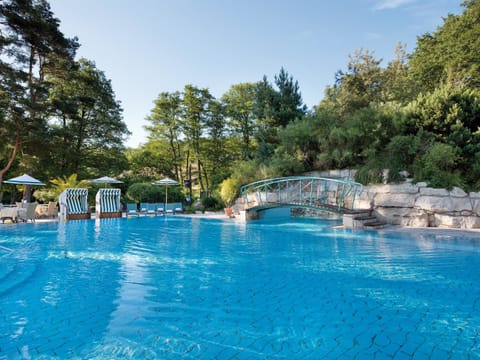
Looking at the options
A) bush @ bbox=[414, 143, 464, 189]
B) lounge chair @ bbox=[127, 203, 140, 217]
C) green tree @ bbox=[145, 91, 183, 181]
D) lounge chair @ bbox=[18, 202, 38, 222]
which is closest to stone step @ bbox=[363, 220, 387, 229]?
bush @ bbox=[414, 143, 464, 189]

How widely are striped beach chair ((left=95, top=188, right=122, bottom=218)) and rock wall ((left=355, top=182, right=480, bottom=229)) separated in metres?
12.0

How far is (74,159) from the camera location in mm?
19109

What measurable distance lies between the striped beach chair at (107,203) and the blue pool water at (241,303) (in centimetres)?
784

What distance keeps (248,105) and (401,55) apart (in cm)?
1723

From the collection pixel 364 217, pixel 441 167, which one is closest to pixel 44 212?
pixel 364 217

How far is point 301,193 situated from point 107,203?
32.4 ft

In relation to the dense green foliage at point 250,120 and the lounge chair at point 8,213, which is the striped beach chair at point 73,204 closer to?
the lounge chair at point 8,213

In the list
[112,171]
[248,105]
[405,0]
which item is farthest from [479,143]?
[112,171]

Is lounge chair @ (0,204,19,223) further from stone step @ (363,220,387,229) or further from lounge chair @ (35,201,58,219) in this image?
stone step @ (363,220,387,229)

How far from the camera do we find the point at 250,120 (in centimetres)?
2420

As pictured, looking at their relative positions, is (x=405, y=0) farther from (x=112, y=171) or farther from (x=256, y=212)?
(x=112, y=171)

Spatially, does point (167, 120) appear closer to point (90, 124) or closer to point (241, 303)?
point (90, 124)

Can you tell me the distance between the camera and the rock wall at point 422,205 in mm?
9164

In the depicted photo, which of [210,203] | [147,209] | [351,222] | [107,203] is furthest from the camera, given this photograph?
[210,203]
